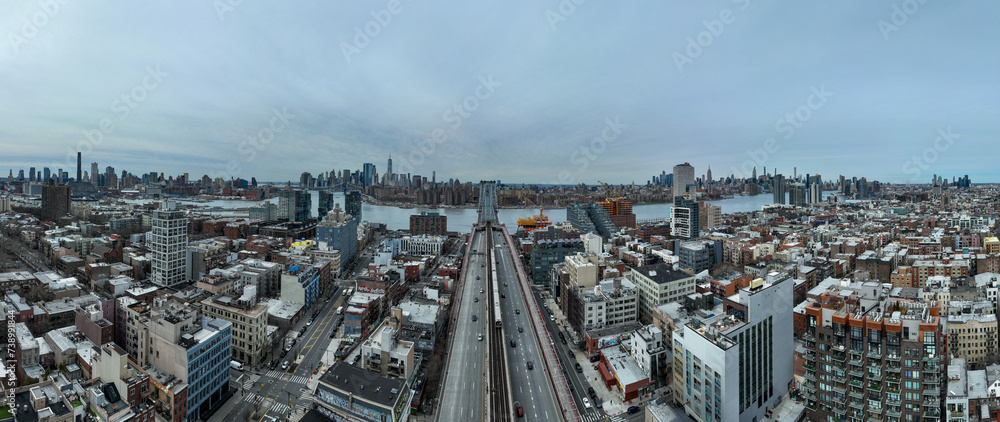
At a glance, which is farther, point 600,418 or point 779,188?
point 779,188

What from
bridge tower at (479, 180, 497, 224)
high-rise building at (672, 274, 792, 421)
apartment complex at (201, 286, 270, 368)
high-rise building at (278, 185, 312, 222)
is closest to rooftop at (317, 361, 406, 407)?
apartment complex at (201, 286, 270, 368)

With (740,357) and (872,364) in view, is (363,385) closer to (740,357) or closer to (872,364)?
(740,357)

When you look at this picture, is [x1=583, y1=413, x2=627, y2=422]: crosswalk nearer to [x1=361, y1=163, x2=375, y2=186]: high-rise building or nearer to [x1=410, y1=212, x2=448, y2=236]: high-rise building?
[x1=410, y1=212, x2=448, y2=236]: high-rise building

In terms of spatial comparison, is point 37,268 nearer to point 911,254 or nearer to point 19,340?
point 19,340

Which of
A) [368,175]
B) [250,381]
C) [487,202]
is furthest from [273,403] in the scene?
[368,175]

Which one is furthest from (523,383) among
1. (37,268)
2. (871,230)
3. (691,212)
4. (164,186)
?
(164,186)
